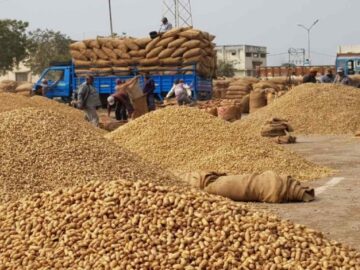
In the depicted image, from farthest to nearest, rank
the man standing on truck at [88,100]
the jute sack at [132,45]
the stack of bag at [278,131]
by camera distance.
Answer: the jute sack at [132,45] < the man standing on truck at [88,100] < the stack of bag at [278,131]

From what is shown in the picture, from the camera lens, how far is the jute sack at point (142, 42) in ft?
84.9

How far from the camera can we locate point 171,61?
2567 centimetres


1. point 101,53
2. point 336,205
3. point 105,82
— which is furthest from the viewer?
point 105,82

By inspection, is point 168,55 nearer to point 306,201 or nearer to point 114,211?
point 306,201

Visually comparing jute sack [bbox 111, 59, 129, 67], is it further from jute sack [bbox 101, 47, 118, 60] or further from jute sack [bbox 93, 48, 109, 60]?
jute sack [bbox 93, 48, 109, 60]

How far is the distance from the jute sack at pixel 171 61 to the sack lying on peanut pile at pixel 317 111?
608 centimetres

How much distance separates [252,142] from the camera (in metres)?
11.8

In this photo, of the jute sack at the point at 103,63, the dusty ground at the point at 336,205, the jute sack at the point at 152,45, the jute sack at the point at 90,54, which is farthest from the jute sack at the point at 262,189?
the jute sack at the point at 90,54

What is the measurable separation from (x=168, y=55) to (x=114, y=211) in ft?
67.1

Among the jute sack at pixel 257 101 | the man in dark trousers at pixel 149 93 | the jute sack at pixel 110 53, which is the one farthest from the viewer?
the jute sack at pixel 110 53

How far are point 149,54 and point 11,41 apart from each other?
37.5 m

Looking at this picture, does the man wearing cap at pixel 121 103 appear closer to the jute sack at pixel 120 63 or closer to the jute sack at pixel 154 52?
the jute sack at pixel 154 52

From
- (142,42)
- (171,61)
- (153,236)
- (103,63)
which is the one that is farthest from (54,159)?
(103,63)

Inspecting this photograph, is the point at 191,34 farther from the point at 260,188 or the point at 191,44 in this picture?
the point at 260,188
